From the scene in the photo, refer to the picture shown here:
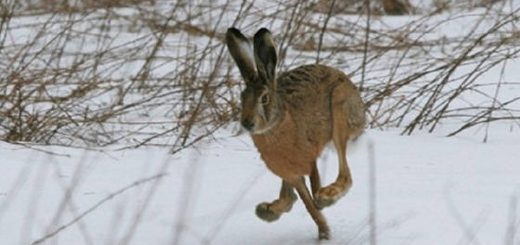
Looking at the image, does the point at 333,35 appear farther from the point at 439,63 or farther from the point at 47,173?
the point at 47,173

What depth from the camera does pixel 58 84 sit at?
22.6 feet

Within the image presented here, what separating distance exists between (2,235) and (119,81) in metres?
2.97

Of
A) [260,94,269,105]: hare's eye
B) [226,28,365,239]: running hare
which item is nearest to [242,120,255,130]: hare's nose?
[226,28,365,239]: running hare

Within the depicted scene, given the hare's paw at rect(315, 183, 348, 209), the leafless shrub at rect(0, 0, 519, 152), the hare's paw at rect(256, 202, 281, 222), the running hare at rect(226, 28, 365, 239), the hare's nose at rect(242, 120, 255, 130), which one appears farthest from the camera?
the leafless shrub at rect(0, 0, 519, 152)

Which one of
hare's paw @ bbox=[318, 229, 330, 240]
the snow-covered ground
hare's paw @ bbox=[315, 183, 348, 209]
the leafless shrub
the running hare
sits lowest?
the leafless shrub

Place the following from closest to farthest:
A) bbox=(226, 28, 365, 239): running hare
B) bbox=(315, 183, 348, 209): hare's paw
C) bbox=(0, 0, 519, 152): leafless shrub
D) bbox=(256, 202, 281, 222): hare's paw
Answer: bbox=(226, 28, 365, 239): running hare
bbox=(315, 183, 348, 209): hare's paw
bbox=(256, 202, 281, 222): hare's paw
bbox=(0, 0, 519, 152): leafless shrub

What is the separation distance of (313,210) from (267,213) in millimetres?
144

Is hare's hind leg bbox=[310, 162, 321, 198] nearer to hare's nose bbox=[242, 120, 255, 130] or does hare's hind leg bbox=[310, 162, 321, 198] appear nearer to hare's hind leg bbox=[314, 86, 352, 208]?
hare's hind leg bbox=[314, 86, 352, 208]

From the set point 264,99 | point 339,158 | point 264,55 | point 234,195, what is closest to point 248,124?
point 264,99

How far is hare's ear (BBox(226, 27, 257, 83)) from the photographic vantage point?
3915mm

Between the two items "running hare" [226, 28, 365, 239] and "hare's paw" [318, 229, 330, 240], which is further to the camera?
"hare's paw" [318, 229, 330, 240]

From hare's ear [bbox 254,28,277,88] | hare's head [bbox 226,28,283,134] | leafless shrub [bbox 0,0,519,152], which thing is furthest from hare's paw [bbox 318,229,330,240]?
leafless shrub [bbox 0,0,519,152]

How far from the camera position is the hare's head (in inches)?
150

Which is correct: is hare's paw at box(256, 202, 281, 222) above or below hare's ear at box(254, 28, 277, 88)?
below
